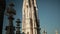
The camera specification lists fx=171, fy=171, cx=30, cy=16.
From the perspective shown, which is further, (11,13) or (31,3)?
(31,3)

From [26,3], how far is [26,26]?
5706mm

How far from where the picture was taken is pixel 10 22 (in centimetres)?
1389

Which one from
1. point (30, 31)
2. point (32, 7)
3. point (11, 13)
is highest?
point (32, 7)

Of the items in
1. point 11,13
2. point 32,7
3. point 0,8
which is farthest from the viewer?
point 32,7

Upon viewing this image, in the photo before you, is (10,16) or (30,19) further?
(30,19)

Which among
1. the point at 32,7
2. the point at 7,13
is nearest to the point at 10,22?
the point at 7,13

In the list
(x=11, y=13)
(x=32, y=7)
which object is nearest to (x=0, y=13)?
(x=11, y=13)

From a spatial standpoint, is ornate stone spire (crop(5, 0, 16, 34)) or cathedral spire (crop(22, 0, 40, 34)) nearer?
ornate stone spire (crop(5, 0, 16, 34))

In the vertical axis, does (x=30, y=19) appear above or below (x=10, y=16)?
above

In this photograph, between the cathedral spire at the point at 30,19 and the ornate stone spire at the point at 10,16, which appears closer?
the ornate stone spire at the point at 10,16

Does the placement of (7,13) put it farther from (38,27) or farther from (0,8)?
(38,27)

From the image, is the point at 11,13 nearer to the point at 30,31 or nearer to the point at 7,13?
the point at 7,13

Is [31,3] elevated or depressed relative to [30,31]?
elevated

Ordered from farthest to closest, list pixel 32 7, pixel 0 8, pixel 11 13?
1. pixel 32 7
2. pixel 11 13
3. pixel 0 8
